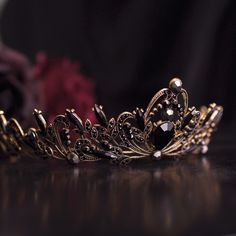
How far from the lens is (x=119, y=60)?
1.46m

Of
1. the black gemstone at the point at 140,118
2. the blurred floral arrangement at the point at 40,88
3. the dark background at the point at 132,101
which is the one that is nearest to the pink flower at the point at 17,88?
the blurred floral arrangement at the point at 40,88

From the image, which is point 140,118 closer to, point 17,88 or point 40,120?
point 40,120

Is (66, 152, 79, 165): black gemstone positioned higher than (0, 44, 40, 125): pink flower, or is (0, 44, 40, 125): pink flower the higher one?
(0, 44, 40, 125): pink flower

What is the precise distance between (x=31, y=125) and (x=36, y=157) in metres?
0.18

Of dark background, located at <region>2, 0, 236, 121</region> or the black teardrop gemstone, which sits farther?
dark background, located at <region>2, 0, 236, 121</region>

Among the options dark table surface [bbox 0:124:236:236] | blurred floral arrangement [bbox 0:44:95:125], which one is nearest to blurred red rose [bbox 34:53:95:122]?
blurred floral arrangement [bbox 0:44:95:125]

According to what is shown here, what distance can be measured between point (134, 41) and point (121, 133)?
0.76m

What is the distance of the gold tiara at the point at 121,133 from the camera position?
2.26 feet

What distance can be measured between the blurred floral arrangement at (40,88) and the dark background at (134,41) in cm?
12

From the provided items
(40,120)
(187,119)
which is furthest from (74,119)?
(187,119)

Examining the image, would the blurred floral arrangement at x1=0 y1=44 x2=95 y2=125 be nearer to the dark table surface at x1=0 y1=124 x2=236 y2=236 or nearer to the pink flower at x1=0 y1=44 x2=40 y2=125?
the pink flower at x1=0 y1=44 x2=40 y2=125

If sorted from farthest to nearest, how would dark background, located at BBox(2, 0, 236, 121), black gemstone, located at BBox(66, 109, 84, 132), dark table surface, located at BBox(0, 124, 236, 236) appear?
1. dark background, located at BBox(2, 0, 236, 121)
2. black gemstone, located at BBox(66, 109, 84, 132)
3. dark table surface, located at BBox(0, 124, 236, 236)

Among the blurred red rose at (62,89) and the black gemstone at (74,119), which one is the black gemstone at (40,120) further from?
the blurred red rose at (62,89)

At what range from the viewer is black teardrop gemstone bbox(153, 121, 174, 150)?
A: 2.28ft
